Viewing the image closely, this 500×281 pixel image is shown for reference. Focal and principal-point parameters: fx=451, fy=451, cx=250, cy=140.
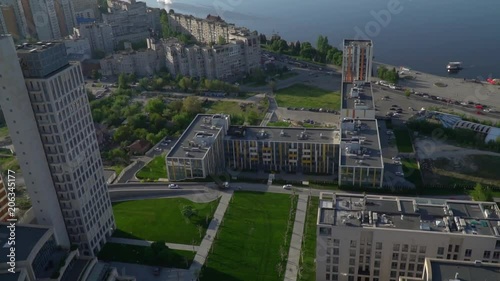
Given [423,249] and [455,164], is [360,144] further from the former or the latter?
[423,249]

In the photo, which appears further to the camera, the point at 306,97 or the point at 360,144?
the point at 306,97

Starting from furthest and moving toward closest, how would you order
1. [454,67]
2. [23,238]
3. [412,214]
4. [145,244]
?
[454,67] → [145,244] → [412,214] → [23,238]

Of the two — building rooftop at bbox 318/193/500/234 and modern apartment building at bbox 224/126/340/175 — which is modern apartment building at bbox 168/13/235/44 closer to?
modern apartment building at bbox 224/126/340/175

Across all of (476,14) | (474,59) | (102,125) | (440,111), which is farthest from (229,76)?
(476,14)

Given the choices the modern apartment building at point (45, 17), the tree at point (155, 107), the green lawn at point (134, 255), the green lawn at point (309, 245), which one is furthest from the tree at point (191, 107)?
the modern apartment building at point (45, 17)

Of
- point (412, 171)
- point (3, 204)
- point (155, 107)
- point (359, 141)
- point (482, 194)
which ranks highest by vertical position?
point (3, 204)

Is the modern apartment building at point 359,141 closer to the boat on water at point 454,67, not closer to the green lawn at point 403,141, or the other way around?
the green lawn at point 403,141

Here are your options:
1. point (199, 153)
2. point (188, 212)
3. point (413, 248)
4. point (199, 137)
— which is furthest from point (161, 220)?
point (413, 248)

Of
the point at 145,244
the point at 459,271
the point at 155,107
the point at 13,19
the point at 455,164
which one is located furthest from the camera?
the point at 13,19
